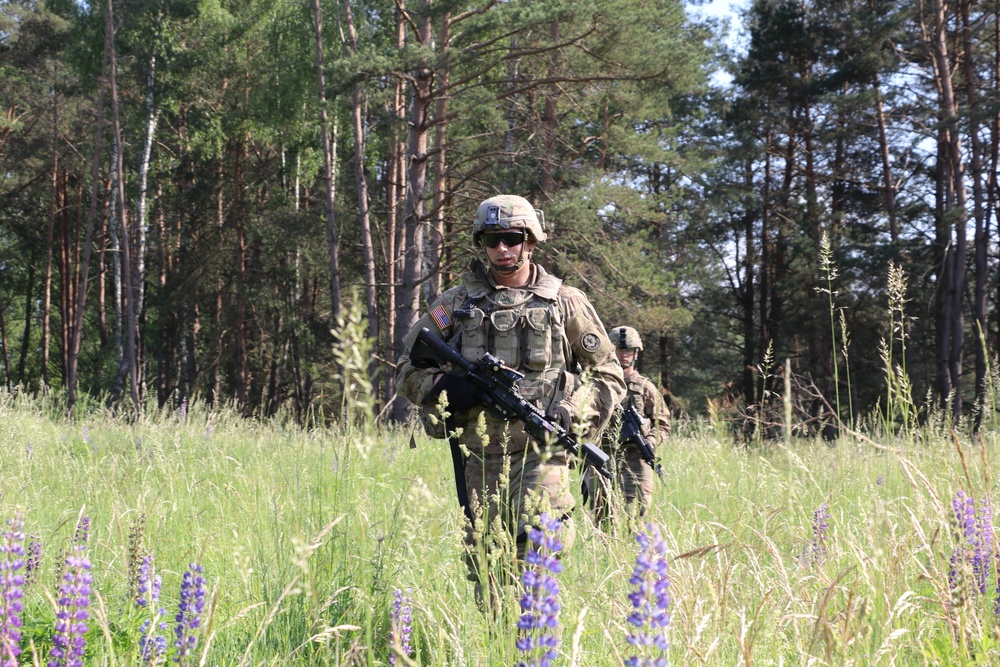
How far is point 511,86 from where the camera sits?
18.4 metres

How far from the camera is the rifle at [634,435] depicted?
5.48 metres

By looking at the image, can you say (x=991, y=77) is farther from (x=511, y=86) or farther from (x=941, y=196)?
(x=511, y=86)

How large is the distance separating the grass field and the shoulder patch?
32.7 inches

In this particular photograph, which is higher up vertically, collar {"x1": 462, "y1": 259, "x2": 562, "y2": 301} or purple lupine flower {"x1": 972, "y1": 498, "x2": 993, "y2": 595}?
collar {"x1": 462, "y1": 259, "x2": 562, "y2": 301}

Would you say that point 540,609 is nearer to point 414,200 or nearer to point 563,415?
point 563,415

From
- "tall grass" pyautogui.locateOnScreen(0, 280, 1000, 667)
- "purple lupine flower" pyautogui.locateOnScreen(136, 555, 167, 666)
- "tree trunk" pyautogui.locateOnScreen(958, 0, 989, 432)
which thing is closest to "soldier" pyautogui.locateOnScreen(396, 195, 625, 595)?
"tall grass" pyautogui.locateOnScreen(0, 280, 1000, 667)

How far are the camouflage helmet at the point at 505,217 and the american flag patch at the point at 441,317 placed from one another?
0.33 meters

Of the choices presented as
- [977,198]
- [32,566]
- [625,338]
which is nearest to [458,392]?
[32,566]

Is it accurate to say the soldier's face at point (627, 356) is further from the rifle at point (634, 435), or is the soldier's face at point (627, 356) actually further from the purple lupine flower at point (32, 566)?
the purple lupine flower at point (32, 566)

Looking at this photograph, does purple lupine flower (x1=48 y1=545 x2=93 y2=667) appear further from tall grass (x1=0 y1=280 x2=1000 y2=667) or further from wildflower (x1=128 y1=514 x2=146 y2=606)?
wildflower (x1=128 y1=514 x2=146 y2=606)

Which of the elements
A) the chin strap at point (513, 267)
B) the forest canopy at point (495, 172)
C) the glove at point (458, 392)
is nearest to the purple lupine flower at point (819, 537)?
the glove at point (458, 392)

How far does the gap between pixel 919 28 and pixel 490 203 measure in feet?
61.1

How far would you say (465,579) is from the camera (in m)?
3.13

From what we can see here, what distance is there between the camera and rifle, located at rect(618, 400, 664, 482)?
5.48 m
